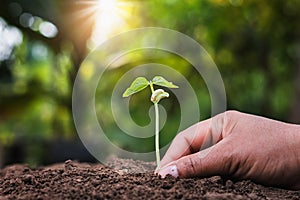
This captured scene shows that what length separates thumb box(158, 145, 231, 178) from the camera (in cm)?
108

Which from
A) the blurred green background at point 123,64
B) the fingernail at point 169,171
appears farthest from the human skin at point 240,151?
the blurred green background at point 123,64

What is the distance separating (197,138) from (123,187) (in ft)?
1.02

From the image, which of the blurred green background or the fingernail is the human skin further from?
the blurred green background

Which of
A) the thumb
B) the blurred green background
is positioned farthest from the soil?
the blurred green background

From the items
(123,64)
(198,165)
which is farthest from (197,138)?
(123,64)

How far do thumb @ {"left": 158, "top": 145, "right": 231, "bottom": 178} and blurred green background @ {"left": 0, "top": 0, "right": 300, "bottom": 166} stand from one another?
1.82m

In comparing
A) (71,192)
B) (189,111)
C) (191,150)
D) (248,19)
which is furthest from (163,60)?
(71,192)

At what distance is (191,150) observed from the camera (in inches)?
48.3

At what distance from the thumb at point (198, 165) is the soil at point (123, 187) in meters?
0.03

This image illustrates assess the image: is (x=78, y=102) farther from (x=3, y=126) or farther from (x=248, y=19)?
(x=248, y=19)

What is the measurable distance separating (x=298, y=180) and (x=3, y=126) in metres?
4.05

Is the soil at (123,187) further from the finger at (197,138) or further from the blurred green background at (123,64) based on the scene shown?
the blurred green background at (123,64)

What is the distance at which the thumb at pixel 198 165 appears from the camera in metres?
1.08

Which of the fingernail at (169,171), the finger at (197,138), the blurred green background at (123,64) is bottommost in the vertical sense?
the fingernail at (169,171)
